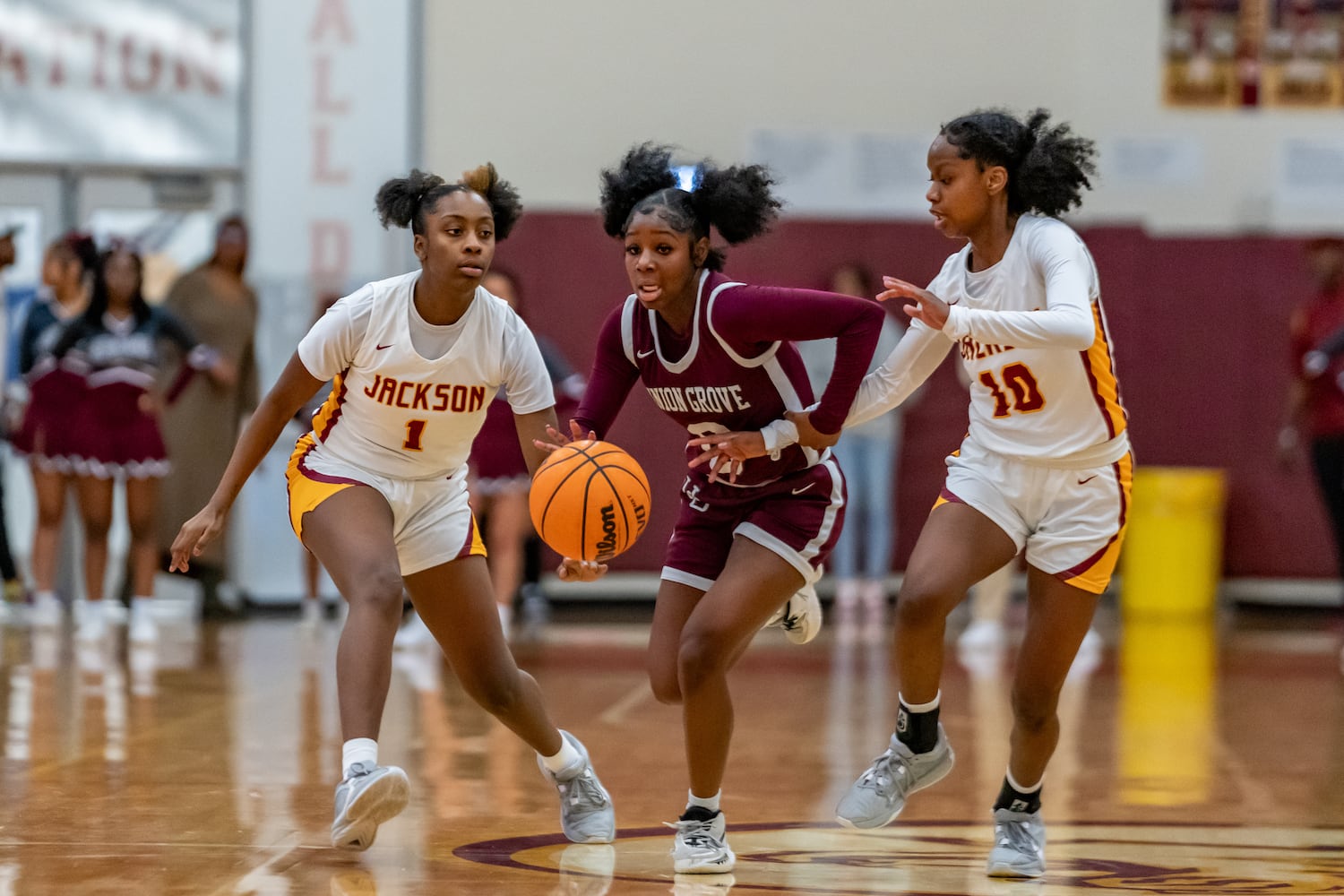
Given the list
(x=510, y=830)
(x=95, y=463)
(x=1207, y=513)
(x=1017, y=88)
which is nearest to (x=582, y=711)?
(x=510, y=830)

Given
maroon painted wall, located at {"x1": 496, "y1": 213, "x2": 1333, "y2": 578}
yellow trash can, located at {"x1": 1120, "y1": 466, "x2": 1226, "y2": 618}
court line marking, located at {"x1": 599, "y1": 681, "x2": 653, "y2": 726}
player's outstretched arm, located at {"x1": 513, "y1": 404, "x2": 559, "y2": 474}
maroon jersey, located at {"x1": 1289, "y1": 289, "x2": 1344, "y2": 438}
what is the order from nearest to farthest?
1. player's outstretched arm, located at {"x1": 513, "y1": 404, "x2": 559, "y2": 474}
2. court line marking, located at {"x1": 599, "y1": 681, "x2": 653, "y2": 726}
3. maroon jersey, located at {"x1": 1289, "y1": 289, "x2": 1344, "y2": 438}
4. yellow trash can, located at {"x1": 1120, "y1": 466, "x2": 1226, "y2": 618}
5. maroon painted wall, located at {"x1": 496, "y1": 213, "x2": 1333, "y2": 578}

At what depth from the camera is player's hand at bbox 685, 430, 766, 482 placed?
425 cm

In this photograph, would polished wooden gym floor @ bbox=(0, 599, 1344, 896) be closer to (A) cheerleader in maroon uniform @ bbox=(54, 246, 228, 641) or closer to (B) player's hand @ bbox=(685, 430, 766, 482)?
(A) cheerleader in maroon uniform @ bbox=(54, 246, 228, 641)

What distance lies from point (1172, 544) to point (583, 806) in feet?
24.4

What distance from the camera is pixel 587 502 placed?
429 centimetres

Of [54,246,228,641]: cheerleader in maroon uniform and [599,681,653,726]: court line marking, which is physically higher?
[54,246,228,641]: cheerleader in maroon uniform

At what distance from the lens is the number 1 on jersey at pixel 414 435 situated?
443 cm

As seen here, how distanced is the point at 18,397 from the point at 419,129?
327cm

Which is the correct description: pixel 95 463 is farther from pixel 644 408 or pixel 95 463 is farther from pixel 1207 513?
pixel 1207 513

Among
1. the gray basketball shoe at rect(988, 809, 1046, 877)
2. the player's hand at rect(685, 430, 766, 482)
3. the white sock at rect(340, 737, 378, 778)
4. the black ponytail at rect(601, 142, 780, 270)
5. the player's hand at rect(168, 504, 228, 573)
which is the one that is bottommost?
the gray basketball shoe at rect(988, 809, 1046, 877)

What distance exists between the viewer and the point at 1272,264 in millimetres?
11742

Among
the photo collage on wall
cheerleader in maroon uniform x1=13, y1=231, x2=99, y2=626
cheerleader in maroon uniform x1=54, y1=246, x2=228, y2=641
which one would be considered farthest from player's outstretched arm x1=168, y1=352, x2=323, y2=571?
the photo collage on wall

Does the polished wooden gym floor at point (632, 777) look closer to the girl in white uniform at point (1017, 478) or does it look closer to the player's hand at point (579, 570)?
the girl in white uniform at point (1017, 478)

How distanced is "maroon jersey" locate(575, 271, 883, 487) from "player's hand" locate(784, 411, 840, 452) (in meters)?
0.02
